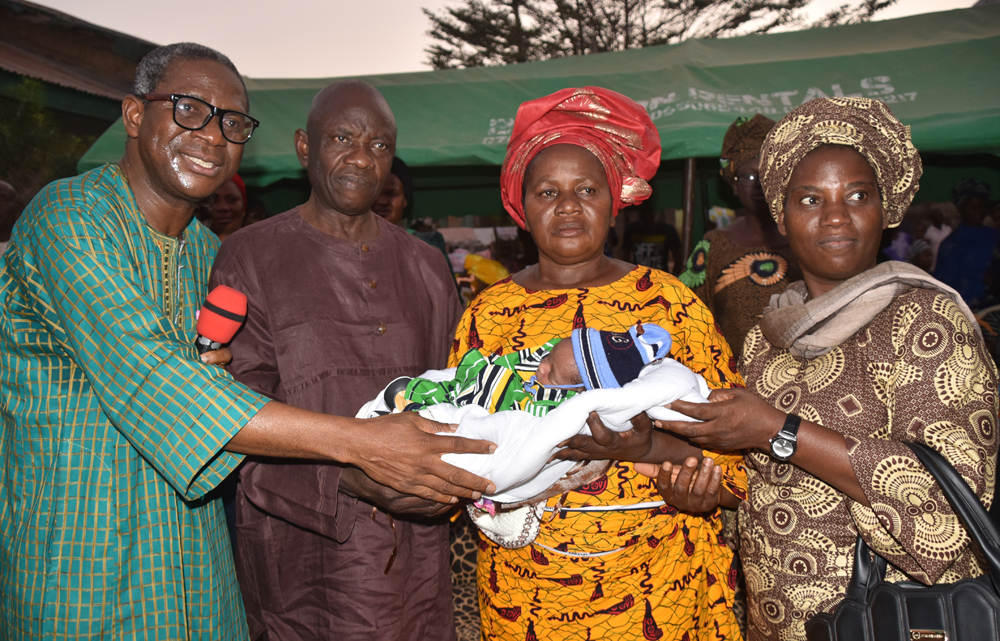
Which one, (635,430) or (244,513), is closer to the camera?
(635,430)

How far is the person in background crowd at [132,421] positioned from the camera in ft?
5.65

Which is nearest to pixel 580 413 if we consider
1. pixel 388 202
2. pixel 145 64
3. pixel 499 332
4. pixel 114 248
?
pixel 499 332

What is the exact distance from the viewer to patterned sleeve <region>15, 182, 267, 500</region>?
170 cm

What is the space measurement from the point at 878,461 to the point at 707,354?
59cm

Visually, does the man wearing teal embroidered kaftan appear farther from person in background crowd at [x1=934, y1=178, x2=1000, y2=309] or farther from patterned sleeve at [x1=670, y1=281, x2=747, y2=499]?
person in background crowd at [x1=934, y1=178, x2=1000, y2=309]

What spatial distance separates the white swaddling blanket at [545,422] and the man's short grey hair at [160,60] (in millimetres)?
1409

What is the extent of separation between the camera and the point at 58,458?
6.15 ft

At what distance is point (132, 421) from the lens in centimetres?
172

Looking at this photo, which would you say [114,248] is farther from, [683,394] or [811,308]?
[811,308]

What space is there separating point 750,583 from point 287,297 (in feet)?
6.56

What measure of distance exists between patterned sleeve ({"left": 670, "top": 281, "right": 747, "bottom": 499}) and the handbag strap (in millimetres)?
604

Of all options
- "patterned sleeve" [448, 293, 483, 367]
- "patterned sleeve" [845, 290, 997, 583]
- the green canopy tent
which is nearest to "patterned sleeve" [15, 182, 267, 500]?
"patterned sleeve" [448, 293, 483, 367]

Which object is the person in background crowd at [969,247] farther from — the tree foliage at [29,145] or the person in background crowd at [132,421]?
the tree foliage at [29,145]

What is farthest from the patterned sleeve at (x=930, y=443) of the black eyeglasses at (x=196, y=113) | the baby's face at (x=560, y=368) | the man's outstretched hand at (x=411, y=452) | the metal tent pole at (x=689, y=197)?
the metal tent pole at (x=689, y=197)
